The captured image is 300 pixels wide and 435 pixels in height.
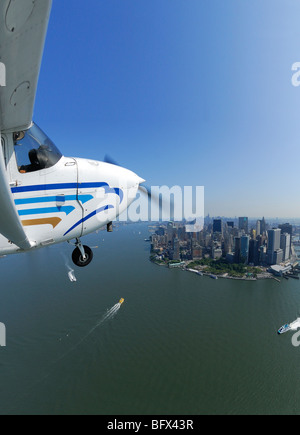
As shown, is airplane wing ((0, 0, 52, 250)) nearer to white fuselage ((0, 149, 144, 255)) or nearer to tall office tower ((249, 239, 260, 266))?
white fuselage ((0, 149, 144, 255))

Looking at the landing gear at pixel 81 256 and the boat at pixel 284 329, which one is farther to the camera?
the boat at pixel 284 329

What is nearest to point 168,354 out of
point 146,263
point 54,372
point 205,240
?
point 54,372

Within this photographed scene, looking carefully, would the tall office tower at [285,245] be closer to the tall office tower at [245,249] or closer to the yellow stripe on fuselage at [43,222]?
the tall office tower at [245,249]

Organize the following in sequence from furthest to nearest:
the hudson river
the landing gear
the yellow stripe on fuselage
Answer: the hudson river → the landing gear → the yellow stripe on fuselage

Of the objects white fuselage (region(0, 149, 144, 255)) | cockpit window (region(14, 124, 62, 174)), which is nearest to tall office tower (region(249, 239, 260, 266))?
white fuselage (region(0, 149, 144, 255))

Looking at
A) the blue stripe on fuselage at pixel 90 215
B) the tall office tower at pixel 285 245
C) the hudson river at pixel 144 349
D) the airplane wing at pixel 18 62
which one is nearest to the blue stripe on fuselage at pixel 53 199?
the blue stripe on fuselage at pixel 90 215

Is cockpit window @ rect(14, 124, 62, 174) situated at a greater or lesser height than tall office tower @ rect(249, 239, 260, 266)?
greater

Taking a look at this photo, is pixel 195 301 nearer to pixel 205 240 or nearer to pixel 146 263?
pixel 146 263
